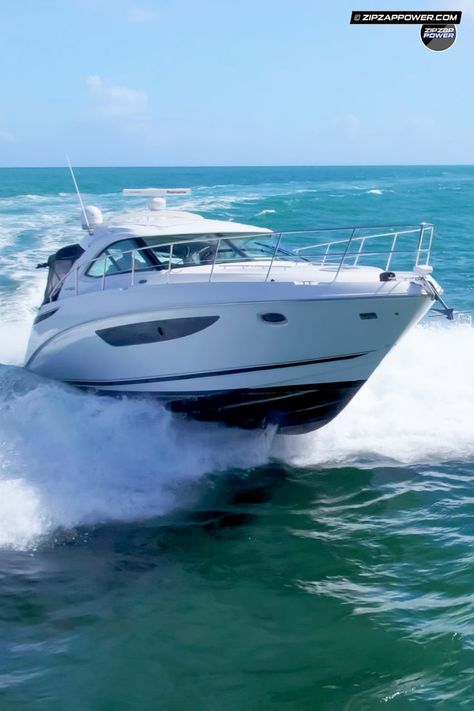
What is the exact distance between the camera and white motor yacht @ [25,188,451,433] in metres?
7.68

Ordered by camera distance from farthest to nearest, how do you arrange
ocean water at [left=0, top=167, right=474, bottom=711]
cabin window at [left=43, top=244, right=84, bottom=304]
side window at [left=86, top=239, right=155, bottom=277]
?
cabin window at [left=43, top=244, right=84, bottom=304]
side window at [left=86, top=239, right=155, bottom=277]
ocean water at [left=0, top=167, right=474, bottom=711]

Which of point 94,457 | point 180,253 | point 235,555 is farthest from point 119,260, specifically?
point 235,555

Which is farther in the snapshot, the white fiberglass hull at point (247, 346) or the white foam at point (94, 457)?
the white fiberglass hull at point (247, 346)

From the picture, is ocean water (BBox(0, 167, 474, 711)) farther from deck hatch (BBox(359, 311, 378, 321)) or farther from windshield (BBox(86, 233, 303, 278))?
deck hatch (BBox(359, 311, 378, 321))

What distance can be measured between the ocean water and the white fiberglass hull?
45 cm

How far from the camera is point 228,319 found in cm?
780

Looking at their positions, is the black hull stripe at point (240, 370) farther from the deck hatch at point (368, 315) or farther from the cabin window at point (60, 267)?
the cabin window at point (60, 267)
